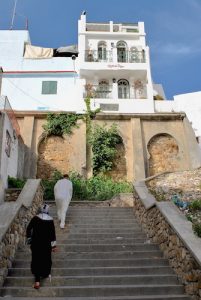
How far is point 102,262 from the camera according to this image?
7434mm

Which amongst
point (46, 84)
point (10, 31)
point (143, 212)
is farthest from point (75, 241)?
point (10, 31)

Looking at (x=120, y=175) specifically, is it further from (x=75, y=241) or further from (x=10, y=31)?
(x=10, y=31)

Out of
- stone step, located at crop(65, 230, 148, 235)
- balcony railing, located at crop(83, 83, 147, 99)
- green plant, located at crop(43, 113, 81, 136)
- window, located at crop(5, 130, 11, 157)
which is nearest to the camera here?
stone step, located at crop(65, 230, 148, 235)

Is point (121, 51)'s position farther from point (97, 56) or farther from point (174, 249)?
point (174, 249)

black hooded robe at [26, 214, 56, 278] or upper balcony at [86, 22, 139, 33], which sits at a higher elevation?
upper balcony at [86, 22, 139, 33]

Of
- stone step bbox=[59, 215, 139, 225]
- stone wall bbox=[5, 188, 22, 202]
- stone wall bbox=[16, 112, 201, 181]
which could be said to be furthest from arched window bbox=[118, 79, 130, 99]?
stone step bbox=[59, 215, 139, 225]

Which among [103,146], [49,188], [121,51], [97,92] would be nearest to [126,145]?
[103,146]

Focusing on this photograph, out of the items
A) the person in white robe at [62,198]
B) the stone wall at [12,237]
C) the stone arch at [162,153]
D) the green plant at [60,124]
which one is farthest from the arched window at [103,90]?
the stone wall at [12,237]

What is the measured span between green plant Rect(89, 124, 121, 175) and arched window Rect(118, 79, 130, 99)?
357 cm

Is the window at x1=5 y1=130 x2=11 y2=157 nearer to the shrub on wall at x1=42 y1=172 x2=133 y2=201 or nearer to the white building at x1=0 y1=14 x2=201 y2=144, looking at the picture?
the shrub on wall at x1=42 y1=172 x2=133 y2=201

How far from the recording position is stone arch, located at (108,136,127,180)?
20.5 meters

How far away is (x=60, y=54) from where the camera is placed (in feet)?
88.2

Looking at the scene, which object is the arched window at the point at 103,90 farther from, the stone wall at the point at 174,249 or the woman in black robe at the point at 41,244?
the woman in black robe at the point at 41,244

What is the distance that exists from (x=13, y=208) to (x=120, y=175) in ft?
41.9
